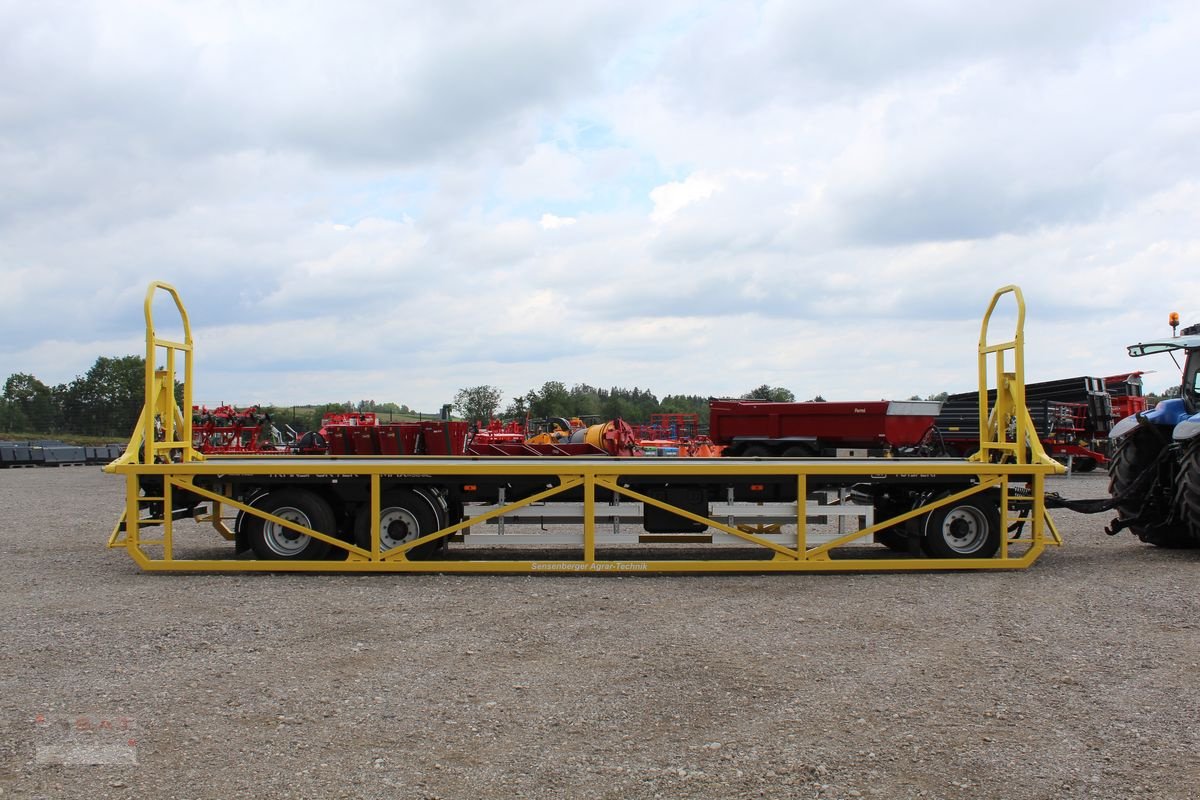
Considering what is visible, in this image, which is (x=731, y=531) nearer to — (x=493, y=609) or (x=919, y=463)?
(x=919, y=463)

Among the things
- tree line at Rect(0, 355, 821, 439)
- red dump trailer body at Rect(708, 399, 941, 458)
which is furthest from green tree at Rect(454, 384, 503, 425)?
red dump trailer body at Rect(708, 399, 941, 458)

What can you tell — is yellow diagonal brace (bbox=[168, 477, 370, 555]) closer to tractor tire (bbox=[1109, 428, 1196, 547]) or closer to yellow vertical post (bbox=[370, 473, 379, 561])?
yellow vertical post (bbox=[370, 473, 379, 561])

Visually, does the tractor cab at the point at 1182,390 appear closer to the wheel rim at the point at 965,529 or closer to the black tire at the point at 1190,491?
the black tire at the point at 1190,491

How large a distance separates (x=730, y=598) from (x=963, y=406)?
885 inches

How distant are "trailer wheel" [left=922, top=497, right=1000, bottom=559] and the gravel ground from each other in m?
0.82

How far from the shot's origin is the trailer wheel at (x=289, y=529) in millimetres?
10188

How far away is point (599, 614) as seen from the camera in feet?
25.7

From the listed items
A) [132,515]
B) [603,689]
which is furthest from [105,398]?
[603,689]

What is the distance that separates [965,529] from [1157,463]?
284 centimetres

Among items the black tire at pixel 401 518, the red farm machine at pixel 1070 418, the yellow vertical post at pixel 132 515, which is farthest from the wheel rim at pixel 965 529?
the red farm machine at pixel 1070 418

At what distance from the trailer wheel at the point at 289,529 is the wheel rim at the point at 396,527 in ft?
1.70

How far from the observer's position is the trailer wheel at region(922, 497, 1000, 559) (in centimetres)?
1021

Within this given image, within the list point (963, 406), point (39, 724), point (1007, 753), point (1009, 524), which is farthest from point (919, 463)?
point (963, 406)

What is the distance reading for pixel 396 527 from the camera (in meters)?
10.3
